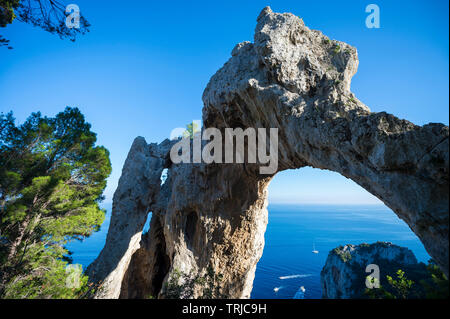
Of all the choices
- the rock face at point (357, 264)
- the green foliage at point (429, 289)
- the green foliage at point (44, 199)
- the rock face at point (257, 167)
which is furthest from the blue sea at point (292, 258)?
the green foliage at point (429, 289)

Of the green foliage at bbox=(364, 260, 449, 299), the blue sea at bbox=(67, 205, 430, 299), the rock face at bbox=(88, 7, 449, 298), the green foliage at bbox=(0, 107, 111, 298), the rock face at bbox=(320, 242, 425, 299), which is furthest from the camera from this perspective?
the blue sea at bbox=(67, 205, 430, 299)

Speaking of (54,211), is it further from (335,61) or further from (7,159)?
(335,61)

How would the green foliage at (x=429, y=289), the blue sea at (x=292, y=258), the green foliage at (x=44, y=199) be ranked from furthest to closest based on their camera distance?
1. the blue sea at (x=292, y=258)
2. the green foliage at (x=44, y=199)
3. the green foliage at (x=429, y=289)

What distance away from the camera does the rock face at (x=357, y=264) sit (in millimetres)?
32947

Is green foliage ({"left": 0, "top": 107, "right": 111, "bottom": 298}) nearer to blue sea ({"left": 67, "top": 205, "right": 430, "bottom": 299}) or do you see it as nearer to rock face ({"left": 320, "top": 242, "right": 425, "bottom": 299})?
rock face ({"left": 320, "top": 242, "right": 425, "bottom": 299})

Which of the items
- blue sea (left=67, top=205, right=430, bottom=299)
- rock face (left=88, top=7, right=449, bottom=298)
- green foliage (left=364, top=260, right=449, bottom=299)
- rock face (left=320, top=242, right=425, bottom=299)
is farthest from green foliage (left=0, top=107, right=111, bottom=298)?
blue sea (left=67, top=205, right=430, bottom=299)

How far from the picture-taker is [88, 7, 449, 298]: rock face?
471 cm

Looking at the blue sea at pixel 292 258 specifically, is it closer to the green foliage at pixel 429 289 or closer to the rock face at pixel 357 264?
the rock face at pixel 357 264

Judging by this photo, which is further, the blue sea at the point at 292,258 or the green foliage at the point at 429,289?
the blue sea at the point at 292,258

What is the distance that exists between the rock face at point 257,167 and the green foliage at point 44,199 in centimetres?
515

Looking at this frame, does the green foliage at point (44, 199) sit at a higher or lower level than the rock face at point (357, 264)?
higher

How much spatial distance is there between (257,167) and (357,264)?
35760 mm

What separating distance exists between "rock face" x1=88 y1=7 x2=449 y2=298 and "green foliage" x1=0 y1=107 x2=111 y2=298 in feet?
16.9
